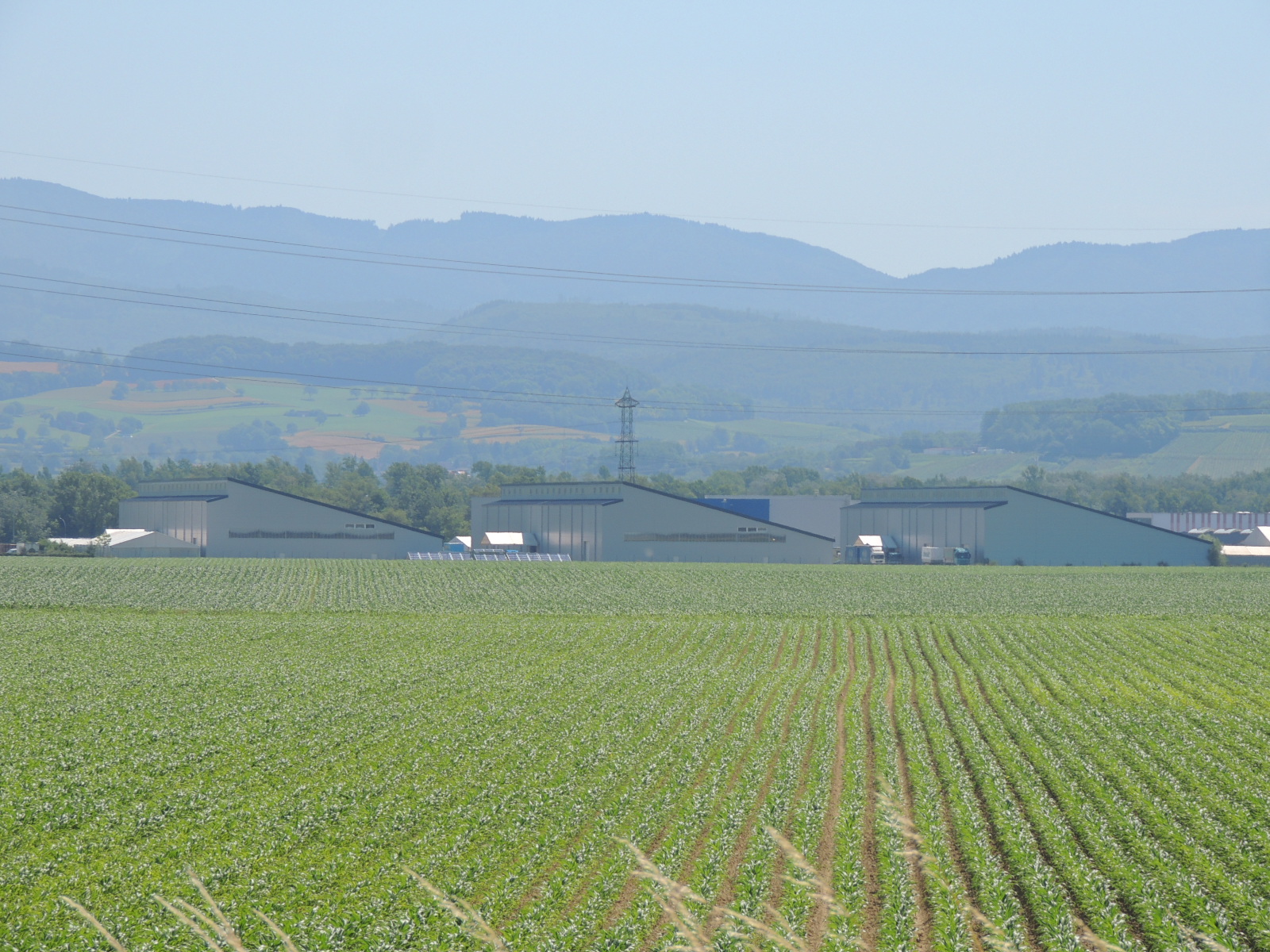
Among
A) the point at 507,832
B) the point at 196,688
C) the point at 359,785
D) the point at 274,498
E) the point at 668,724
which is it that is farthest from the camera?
the point at 274,498

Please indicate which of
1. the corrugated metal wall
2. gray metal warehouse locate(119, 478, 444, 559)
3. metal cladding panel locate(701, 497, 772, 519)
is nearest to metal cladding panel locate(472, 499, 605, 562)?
the corrugated metal wall

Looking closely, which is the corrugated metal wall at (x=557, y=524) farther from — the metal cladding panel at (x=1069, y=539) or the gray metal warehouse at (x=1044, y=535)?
the metal cladding panel at (x=1069, y=539)

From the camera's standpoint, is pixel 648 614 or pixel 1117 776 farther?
pixel 648 614

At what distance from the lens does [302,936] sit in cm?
1364

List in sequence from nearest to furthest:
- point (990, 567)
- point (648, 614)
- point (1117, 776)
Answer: point (1117, 776), point (648, 614), point (990, 567)

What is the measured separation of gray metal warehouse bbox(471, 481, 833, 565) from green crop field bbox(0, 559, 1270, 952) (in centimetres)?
6166

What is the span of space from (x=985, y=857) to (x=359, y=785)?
10.6 metres

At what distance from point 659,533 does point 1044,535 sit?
3772 centimetres

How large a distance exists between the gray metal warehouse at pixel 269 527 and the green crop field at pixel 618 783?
206 feet

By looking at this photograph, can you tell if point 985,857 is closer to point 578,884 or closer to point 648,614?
point 578,884

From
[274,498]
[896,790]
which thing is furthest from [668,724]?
[274,498]

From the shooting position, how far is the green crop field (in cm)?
1460

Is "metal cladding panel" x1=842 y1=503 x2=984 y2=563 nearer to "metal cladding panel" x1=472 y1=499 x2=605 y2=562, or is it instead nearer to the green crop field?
"metal cladding panel" x1=472 y1=499 x2=605 y2=562

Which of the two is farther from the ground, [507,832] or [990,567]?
[507,832]
